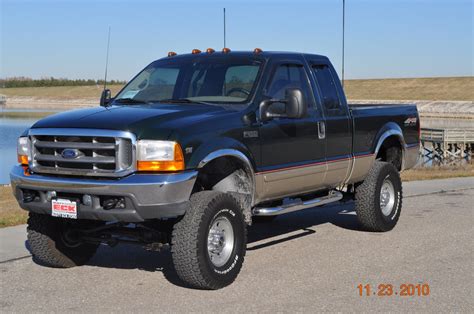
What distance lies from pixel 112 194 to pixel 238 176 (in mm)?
1584

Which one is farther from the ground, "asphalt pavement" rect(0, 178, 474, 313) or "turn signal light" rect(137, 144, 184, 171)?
"turn signal light" rect(137, 144, 184, 171)

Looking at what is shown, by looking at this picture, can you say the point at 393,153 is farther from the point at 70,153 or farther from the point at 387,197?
the point at 70,153

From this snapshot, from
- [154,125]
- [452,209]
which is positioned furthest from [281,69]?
[452,209]

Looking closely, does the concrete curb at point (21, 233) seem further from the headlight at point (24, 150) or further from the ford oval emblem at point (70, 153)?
the ford oval emblem at point (70, 153)

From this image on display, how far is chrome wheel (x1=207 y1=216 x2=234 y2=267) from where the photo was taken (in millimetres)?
6844

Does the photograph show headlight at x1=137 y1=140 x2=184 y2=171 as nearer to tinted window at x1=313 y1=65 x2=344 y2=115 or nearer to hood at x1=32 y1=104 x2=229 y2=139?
hood at x1=32 y1=104 x2=229 y2=139

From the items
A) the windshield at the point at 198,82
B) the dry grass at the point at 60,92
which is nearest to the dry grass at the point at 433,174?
the windshield at the point at 198,82

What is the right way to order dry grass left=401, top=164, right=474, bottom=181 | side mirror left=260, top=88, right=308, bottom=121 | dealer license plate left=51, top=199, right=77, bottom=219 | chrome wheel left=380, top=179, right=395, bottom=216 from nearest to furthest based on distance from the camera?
dealer license plate left=51, top=199, right=77, bottom=219, side mirror left=260, top=88, right=308, bottom=121, chrome wheel left=380, top=179, right=395, bottom=216, dry grass left=401, top=164, right=474, bottom=181

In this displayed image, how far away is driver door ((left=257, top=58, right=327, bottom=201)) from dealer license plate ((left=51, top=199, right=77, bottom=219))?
191 cm

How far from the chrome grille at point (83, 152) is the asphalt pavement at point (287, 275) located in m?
1.09

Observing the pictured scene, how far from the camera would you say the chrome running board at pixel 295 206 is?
756cm

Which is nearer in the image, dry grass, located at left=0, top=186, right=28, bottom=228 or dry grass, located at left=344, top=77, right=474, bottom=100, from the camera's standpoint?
dry grass, located at left=0, top=186, right=28, bottom=228

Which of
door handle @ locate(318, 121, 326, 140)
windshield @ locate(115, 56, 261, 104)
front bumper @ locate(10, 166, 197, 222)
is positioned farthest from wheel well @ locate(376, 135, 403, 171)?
front bumper @ locate(10, 166, 197, 222)

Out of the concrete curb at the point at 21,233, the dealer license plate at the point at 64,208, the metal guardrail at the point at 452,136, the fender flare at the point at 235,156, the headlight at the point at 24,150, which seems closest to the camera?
the dealer license plate at the point at 64,208
